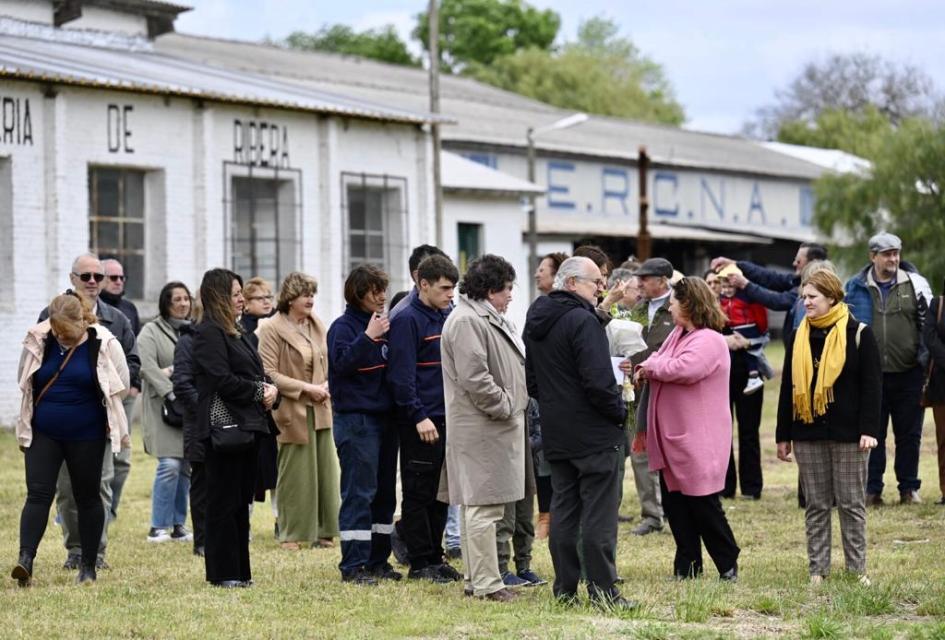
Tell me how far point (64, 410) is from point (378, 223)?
748 inches

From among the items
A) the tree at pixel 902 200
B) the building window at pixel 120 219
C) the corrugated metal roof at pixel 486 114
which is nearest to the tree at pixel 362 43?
the corrugated metal roof at pixel 486 114

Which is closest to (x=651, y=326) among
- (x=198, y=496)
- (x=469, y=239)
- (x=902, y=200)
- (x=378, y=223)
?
(x=198, y=496)

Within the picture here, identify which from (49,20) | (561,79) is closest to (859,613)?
(49,20)

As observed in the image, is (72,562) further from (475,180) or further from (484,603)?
(475,180)

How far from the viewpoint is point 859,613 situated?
874cm

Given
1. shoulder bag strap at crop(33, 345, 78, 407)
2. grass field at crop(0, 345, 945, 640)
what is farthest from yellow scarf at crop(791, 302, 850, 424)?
shoulder bag strap at crop(33, 345, 78, 407)

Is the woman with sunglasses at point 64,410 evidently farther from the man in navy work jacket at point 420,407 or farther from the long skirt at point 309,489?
the long skirt at point 309,489

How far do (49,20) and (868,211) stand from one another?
20.7 meters

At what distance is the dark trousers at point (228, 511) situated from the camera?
9875 mm

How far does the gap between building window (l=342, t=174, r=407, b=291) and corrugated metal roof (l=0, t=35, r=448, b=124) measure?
4.04ft

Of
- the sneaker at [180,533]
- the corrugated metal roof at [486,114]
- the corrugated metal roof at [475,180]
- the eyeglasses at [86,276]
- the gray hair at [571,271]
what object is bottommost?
the sneaker at [180,533]

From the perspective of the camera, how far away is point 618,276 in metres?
12.6

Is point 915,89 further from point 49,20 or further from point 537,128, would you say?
point 49,20

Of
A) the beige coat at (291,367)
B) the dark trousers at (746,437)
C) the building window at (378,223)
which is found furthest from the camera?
the building window at (378,223)
